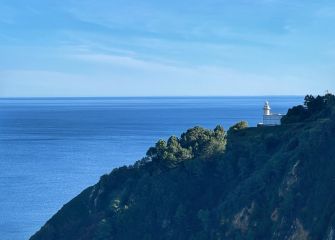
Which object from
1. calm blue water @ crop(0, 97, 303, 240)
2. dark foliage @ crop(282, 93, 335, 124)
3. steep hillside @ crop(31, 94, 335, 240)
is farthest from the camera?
calm blue water @ crop(0, 97, 303, 240)

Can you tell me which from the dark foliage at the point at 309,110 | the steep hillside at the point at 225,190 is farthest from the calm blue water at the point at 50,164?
the dark foliage at the point at 309,110

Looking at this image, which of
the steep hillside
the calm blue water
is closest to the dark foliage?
the steep hillside

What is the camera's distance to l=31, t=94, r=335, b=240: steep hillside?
40312 millimetres

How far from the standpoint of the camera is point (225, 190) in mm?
48656

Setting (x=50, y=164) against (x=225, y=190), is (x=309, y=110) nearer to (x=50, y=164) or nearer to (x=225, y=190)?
(x=225, y=190)

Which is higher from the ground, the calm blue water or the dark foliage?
the dark foliage

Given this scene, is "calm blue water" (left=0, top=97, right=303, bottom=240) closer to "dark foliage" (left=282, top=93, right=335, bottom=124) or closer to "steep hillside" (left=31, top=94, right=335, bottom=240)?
"steep hillside" (left=31, top=94, right=335, bottom=240)

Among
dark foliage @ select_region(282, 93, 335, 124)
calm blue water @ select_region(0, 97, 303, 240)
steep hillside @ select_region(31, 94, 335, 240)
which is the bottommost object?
calm blue water @ select_region(0, 97, 303, 240)

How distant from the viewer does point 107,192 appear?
56.0 m

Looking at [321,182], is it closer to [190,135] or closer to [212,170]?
[212,170]

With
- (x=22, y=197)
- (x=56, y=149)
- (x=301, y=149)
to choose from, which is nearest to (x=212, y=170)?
(x=301, y=149)

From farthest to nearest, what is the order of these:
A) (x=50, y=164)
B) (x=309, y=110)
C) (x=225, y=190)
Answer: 1. (x=50, y=164)
2. (x=309, y=110)
3. (x=225, y=190)

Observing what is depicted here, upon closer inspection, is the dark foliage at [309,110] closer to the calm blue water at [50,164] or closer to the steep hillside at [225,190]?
the steep hillside at [225,190]

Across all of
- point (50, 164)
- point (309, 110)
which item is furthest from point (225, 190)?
point (50, 164)
